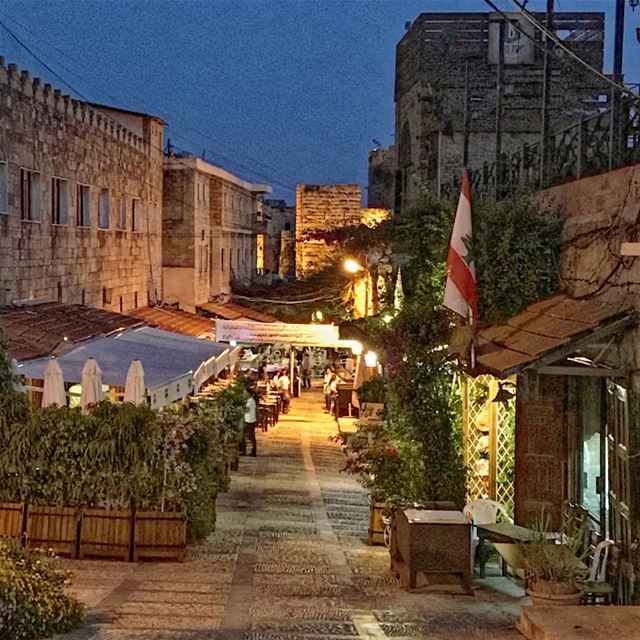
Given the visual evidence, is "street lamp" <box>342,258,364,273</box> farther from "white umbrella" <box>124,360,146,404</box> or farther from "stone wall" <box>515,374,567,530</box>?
"stone wall" <box>515,374,567,530</box>

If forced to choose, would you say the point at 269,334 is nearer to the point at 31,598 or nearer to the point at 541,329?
the point at 541,329

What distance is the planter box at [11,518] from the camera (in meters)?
9.84

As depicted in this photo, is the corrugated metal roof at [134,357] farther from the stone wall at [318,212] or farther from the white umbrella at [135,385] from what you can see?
the stone wall at [318,212]

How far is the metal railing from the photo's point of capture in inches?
363

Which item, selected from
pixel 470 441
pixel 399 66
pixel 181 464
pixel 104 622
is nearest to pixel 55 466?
pixel 181 464

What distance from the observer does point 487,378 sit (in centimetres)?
1187

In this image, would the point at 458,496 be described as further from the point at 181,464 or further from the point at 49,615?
the point at 49,615

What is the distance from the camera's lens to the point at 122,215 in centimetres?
2634

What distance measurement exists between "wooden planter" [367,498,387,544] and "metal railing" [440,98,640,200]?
13.7ft

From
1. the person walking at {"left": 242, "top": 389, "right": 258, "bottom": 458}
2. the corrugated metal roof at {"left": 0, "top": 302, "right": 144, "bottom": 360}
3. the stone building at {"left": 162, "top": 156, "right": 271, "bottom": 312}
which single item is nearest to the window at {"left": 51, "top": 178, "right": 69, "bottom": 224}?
the corrugated metal roof at {"left": 0, "top": 302, "right": 144, "bottom": 360}

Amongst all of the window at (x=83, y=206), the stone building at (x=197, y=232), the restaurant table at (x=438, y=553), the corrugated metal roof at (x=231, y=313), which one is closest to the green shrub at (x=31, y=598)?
the restaurant table at (x=438, y=553)

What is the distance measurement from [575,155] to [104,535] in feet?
21.4

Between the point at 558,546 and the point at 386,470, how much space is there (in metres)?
3.11

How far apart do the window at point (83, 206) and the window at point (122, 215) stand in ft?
10.9
